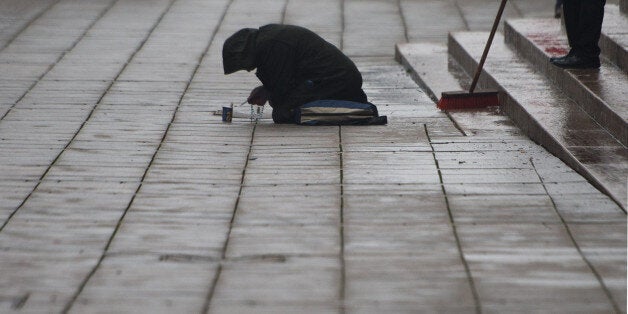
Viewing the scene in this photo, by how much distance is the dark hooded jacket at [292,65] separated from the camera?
7.80m

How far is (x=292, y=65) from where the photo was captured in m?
7.95

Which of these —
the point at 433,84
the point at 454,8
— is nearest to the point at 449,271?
the point at 433,84

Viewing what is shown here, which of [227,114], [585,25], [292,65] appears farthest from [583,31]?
[227,114]

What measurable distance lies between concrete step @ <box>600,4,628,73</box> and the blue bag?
1852 mm

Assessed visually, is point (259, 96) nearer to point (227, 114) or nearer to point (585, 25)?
point (227, 114)

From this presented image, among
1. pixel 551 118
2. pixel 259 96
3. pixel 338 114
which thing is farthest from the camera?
pixel 259 96

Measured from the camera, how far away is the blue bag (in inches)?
304

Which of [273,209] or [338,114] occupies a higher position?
[273,209]

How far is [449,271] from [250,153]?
250 cm

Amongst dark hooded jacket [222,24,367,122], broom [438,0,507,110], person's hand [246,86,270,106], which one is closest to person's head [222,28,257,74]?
dark hooded jacket [222,24,367,122]

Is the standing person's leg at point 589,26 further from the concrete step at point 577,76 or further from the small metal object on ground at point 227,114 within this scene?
the small metal object on ground at point 227,114

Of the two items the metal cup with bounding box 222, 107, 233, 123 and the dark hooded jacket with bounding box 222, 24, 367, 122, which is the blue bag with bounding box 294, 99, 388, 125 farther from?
the metal cup with bounding box 222, 107, 233, 123

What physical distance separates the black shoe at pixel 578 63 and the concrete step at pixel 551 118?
Answer: 0.19 metres

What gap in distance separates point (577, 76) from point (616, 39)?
0.85m
